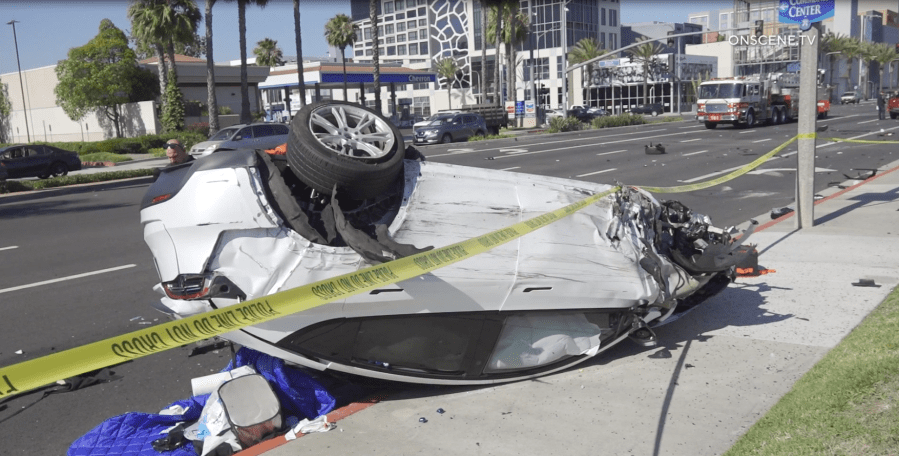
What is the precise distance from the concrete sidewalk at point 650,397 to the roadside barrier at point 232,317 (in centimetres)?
102

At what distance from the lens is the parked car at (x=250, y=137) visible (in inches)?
957

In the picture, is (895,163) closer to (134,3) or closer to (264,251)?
(264,251)

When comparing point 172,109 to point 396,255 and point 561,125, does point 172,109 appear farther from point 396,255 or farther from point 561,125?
point 396,255

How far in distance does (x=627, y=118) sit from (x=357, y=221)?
49.4 meters

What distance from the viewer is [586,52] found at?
81562mm

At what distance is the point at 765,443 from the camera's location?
387 cm

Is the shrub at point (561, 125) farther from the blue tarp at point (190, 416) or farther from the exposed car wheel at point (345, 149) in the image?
the blue tarp at point (190, 416)

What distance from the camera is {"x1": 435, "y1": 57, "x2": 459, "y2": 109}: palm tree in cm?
9738

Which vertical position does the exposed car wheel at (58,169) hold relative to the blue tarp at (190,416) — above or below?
above

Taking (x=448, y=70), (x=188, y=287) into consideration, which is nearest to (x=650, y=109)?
(x=448, y=70)

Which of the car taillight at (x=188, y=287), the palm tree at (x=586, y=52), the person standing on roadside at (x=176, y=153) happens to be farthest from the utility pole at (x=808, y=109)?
the palm tree at (x=586, y=52)

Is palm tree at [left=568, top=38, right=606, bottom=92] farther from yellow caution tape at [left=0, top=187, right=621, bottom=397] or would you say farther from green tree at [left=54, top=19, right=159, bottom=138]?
yellow caution tape at [left=0, top=187, right=621, bottom=397]

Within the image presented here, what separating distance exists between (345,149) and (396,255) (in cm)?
94

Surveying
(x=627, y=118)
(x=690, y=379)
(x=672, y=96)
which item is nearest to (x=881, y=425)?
(x=690, y=379)
